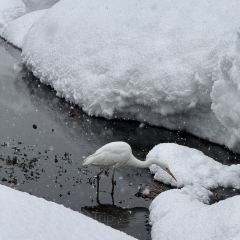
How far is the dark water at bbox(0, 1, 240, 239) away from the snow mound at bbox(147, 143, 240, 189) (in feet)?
1.21

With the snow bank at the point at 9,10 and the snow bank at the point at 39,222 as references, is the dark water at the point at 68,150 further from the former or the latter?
the snow bank at the point at 9,10

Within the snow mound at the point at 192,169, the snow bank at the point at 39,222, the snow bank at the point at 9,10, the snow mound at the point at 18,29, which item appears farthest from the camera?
the snow bank at the point at 9,10

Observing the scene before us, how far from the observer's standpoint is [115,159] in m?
14.8

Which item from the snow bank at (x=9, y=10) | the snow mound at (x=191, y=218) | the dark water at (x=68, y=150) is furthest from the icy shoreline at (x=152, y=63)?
the snow bank at (x=9, y=10)

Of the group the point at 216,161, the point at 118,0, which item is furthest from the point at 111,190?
the point at 118,0

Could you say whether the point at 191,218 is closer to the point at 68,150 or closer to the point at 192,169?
the point at 192,169

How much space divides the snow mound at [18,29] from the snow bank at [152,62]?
15.6ft

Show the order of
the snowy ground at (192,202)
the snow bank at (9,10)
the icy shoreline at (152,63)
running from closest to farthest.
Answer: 1. the snowy ground at (192,202)
2. the icy shoreline at (152,63)
3. the snow bank at (9,10)

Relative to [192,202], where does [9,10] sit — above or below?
below

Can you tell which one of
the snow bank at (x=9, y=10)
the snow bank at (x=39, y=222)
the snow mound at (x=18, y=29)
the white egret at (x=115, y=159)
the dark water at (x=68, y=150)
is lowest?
the snow bank at (x=9, y=10)

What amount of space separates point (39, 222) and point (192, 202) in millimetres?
6510

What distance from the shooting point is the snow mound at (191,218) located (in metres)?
11.2

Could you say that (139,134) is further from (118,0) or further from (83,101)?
(118,0)

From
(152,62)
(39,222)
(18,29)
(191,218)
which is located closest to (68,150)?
(152,62)
